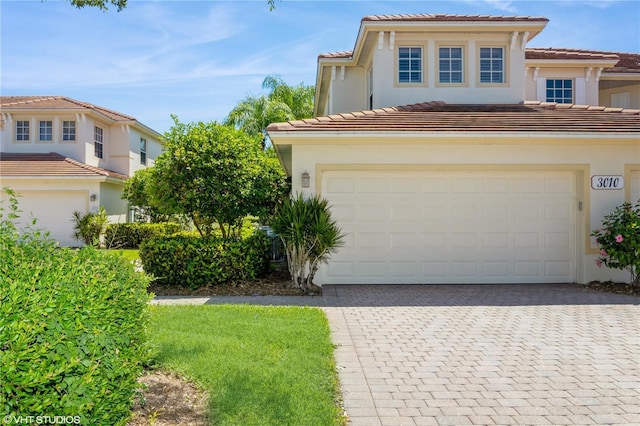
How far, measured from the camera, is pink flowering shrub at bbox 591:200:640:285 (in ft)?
32.5

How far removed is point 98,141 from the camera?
24922 millimetres

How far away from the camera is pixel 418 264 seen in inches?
431

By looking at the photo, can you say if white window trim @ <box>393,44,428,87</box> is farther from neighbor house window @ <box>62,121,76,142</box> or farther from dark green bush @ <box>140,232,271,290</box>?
neighbor house window @ <box>62,121,76,142</box>

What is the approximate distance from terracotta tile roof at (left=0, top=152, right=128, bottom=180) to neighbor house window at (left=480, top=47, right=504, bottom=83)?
16557mm

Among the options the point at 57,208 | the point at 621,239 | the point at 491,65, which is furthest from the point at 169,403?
the point at 57,208

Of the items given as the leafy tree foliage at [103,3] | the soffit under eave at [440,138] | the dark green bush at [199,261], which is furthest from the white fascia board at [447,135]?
the leafy tree foliage at [103,3]

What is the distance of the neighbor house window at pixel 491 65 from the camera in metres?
13.8

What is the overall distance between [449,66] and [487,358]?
33.6 ft

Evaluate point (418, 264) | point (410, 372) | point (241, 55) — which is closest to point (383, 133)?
point (418, 264)

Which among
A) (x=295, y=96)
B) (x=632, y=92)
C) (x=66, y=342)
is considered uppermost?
(x=295, y=96)

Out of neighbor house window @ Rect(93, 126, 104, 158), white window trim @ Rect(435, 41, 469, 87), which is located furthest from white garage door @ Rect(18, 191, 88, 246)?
white window trim @ Rect(435, 41, 469, 87)

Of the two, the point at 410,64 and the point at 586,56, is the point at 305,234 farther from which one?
the point at 586,56

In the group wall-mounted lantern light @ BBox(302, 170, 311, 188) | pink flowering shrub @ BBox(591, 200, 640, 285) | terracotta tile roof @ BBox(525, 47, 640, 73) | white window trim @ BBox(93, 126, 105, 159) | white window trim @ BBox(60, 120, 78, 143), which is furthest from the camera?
white window trim @ BBox(93, 126, 105, 159)

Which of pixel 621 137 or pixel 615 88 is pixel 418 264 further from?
pixel 615 88
